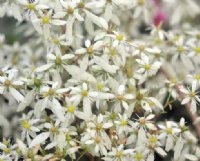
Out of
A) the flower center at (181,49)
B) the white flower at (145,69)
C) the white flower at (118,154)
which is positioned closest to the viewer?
the white flower at (118,154)

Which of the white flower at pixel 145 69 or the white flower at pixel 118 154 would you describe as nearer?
the white flower at pixel 118 154

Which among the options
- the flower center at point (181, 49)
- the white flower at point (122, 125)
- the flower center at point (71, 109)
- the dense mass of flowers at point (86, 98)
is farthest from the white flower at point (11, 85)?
the flower center at point (181, 49)

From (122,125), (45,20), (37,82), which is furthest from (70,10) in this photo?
(122,125)

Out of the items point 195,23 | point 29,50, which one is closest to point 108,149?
point 29,50

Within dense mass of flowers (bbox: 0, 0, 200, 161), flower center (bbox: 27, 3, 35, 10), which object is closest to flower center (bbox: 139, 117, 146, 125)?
dense mass of flowers (bbox: 0, 0, 200, 161)

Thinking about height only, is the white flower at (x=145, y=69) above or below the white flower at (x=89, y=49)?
below

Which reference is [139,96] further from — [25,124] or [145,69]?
[25,124]

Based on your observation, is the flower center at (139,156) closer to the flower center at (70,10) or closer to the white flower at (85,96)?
the white flower at (85,96)

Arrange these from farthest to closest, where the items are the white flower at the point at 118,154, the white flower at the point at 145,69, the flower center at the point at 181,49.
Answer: the flower center at the point at 181,49 < the white flower at the point at 145,69 < the white flower at the point at 118,154

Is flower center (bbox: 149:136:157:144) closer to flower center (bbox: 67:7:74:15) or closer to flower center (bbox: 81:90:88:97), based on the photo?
flower center (bbox: 81:90:88:97)

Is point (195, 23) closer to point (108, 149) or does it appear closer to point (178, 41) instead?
point (178, 41)

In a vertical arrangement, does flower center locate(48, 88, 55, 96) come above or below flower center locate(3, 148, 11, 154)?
above
